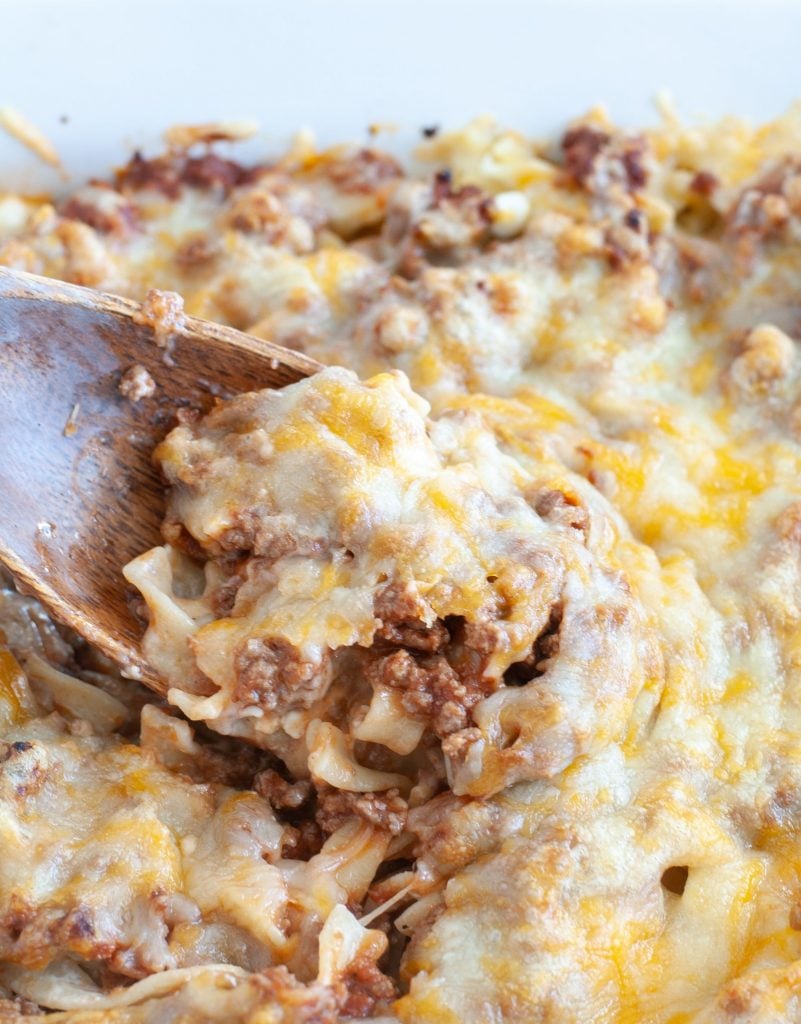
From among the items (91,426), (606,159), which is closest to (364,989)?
(91,426)

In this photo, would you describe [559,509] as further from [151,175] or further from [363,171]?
[151,175]

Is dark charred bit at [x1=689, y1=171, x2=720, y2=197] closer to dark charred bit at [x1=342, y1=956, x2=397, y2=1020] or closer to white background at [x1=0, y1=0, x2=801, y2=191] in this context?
white background at [x1=0, y1=0, x2=801, y2=191]

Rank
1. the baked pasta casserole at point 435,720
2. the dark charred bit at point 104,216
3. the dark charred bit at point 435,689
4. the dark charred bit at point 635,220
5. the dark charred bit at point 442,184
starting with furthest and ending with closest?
the dark charred bit at point 442,184 < the dark charred bit at point 104,216 < the dark charred bit at point 635,220 < the dark charred bit at point 435,689 < the baked pasta casserole at point 435,720

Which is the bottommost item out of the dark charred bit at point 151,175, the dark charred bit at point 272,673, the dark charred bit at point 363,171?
the dark charred bit at point 272,673

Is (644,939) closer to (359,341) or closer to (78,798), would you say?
(78,798)

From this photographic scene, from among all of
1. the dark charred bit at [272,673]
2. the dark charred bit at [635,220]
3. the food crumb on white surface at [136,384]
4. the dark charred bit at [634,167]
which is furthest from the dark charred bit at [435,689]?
the dark charred bit at [634,167]

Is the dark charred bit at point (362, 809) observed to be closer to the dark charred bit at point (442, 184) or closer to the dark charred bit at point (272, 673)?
the dark charred bit at point (272, 673)
